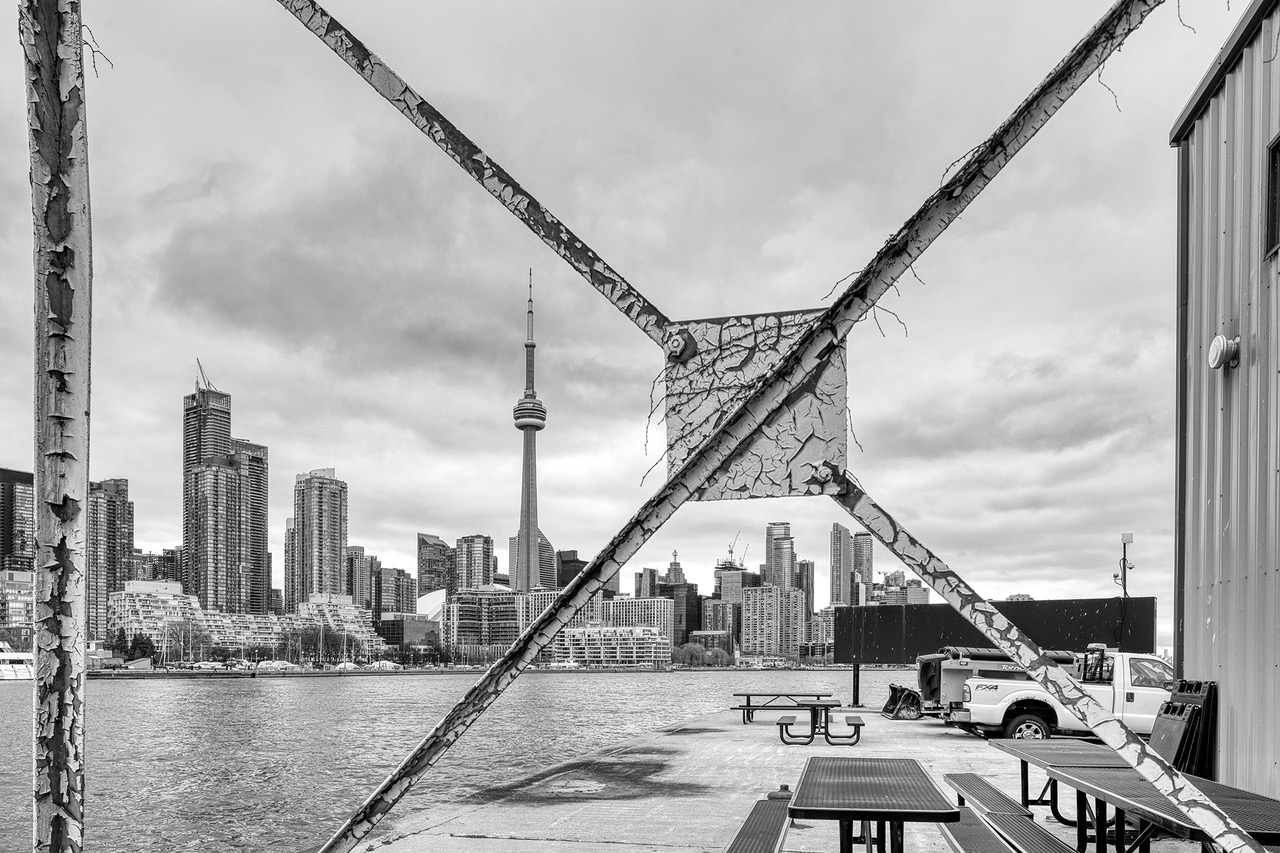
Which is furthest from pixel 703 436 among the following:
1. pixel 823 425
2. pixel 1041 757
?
pixel 1041 757

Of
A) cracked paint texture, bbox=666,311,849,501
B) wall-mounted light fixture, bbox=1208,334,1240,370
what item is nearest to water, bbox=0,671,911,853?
wall-mounted light fixture, bbox=1208,334,1240,370

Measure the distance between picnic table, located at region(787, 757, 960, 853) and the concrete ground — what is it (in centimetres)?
155

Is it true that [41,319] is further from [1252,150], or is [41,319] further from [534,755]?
[534,755]

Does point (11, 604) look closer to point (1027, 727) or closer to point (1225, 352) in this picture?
point (1027, 727)

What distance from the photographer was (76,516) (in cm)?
243

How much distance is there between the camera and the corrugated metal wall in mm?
6285

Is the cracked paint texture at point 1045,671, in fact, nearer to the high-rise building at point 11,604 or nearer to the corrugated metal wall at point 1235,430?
the corrugated metal wall at point 1235,430

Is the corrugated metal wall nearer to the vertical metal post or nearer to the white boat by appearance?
the vertical metal post

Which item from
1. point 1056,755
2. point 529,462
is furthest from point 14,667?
point 1056,755

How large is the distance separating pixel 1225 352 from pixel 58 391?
261 inches

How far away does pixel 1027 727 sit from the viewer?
53.9ft

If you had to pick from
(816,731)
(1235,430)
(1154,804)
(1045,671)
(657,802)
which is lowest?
(816,731)

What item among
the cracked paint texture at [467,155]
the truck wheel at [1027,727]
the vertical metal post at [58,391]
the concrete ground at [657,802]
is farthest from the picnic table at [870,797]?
the truck wheel at [1027,727]

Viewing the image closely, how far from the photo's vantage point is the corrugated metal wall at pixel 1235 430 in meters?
6.29
